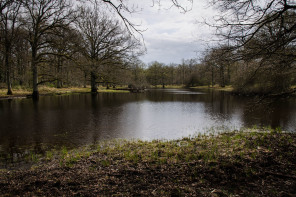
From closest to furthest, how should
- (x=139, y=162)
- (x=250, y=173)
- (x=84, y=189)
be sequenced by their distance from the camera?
(x=84, y=189) < (x=250, y=173) < (x=139, y=162)

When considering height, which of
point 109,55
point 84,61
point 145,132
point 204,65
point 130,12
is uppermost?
point 109,55

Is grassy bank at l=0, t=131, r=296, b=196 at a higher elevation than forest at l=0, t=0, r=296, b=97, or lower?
lower

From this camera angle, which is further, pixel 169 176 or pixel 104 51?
pixel 104 51

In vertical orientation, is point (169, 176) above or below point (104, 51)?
below

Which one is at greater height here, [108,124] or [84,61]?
[84,61]

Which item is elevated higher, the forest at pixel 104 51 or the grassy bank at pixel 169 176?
the forest at pixel 104 51

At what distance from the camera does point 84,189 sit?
3277 millimetres

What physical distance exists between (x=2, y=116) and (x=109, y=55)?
75.3 feet

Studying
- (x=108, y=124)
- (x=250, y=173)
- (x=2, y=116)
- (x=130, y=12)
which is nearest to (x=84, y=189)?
(x=250, y=173)

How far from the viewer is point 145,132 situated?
968cm

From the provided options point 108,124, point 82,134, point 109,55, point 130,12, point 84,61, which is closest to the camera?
point 130,12

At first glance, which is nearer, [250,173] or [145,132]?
[250,173]

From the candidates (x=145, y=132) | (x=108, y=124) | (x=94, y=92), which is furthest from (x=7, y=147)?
(x=94, y=92)

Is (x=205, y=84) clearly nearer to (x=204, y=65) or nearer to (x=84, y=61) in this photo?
(x=84, y=61)
